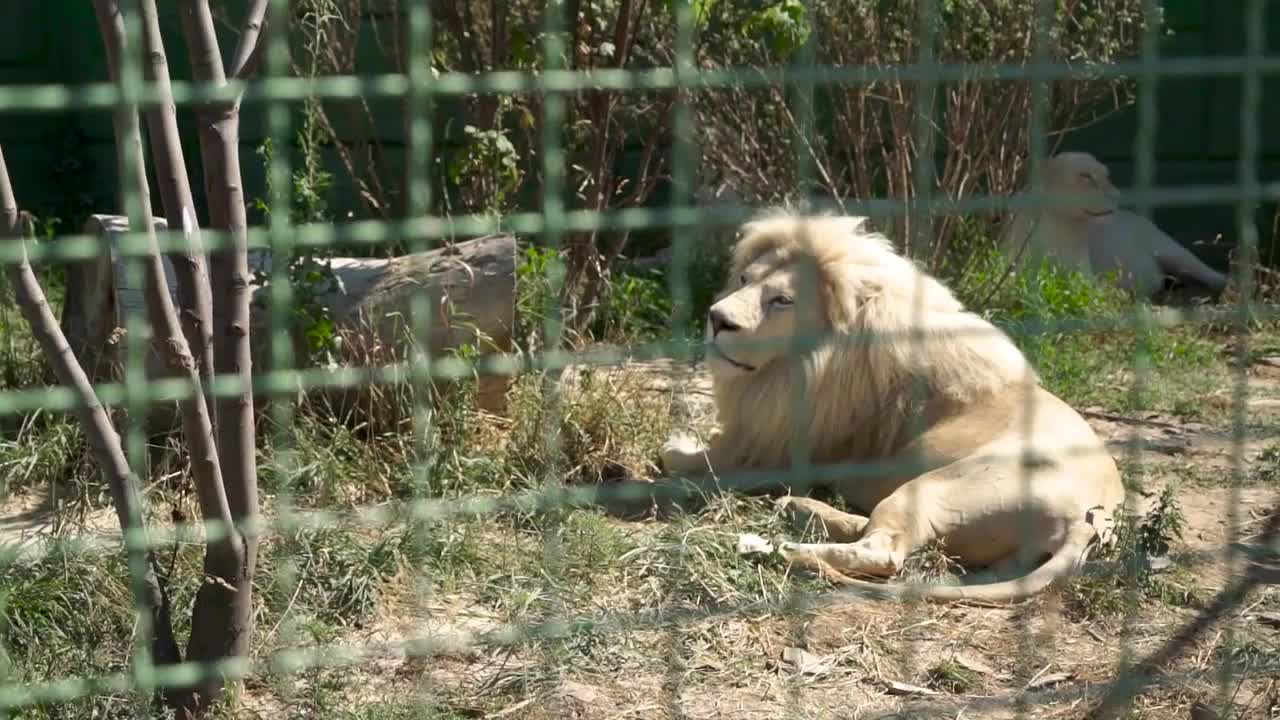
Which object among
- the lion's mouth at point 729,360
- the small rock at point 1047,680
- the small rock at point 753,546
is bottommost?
the small rock at point 1047,680

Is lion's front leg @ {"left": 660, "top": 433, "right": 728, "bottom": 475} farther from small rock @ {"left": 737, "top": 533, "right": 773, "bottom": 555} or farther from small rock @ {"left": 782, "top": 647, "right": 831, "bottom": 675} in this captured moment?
small rock @ {"left": 782, "top": 647, "right": 831, "bottom": 675}

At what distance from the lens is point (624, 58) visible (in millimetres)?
5375

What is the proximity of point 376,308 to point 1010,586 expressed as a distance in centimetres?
173

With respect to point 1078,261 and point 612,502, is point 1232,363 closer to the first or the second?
point 1078,261

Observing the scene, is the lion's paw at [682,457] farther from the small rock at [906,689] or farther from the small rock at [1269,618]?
the small rock at [1269,618]

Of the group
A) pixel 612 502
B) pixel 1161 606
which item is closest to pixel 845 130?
pixel 612 502

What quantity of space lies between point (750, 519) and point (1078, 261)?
3.16m

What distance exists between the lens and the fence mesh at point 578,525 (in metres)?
2.14

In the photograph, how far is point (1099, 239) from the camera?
694 centimetres

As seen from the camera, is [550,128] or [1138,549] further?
[1138,549]

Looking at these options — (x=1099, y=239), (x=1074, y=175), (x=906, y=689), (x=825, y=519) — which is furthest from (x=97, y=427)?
(x=1099, y=239)

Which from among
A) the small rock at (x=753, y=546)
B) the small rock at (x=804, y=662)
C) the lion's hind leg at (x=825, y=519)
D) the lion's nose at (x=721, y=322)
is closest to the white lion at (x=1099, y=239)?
the lion's nose at (x=721, y=322)

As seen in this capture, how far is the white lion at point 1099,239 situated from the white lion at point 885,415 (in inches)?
83.8

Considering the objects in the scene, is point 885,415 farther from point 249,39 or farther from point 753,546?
point 249,39
